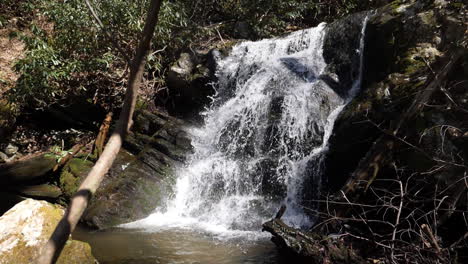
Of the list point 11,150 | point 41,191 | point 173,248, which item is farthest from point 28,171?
point 173,248

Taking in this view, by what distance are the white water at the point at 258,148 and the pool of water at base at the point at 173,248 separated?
0.44 metres

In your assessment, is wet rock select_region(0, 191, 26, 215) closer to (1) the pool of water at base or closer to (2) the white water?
(1) the pool of water at base

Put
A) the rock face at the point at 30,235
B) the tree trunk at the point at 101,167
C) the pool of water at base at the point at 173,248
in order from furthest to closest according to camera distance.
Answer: the pool of water at base at the point at 173,248
the rock face at the point at 30,235
the tree trunk at the point at 101,167

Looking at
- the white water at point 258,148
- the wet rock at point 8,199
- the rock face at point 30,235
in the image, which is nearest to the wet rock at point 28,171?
the wet rock at point 8,199

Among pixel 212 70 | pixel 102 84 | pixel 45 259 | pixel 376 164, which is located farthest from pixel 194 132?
pixel 45 259

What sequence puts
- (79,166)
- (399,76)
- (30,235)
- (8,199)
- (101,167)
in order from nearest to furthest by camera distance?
(101,167)
(30,235)
(399,76)
(8,199)
(79,166)

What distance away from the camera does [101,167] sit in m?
1.72

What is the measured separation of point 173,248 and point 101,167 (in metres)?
4.65

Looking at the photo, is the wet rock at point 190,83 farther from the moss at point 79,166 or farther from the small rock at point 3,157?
the small rock at point 3,157

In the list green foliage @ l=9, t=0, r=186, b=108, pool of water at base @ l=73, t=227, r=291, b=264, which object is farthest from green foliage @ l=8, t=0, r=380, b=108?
pool of water at base @ l=73, t=227, r=291, b=264

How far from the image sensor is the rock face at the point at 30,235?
4293 millimetres

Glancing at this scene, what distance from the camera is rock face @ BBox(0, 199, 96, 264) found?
429 centimetres

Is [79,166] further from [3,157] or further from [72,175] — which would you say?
[3,157]

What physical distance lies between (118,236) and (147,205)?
55.2 inches
